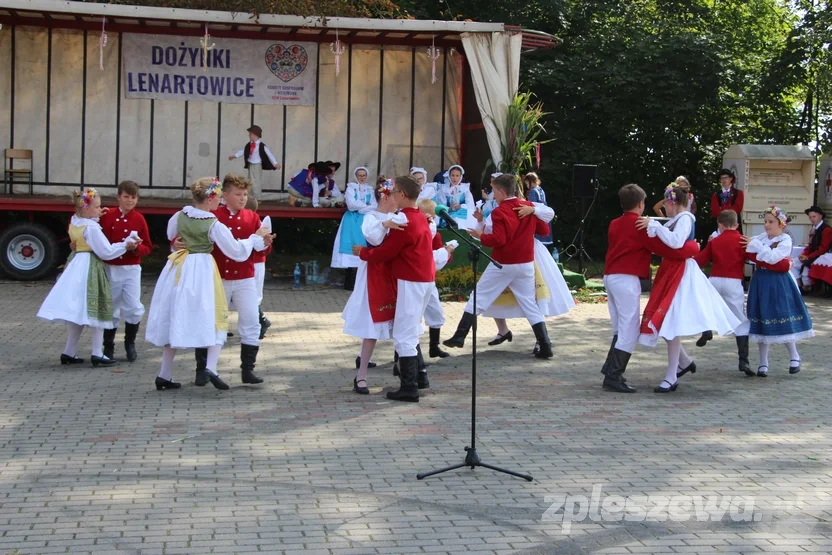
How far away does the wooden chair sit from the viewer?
54.8 feet

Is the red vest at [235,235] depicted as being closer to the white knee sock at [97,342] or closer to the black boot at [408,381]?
the black boot at [408,381]

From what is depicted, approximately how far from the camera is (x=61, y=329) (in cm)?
1145

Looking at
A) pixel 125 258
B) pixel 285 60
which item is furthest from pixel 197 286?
pixel 285 60

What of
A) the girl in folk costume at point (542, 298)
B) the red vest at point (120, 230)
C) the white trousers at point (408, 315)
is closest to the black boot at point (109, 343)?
the red vest at point (120, 230)

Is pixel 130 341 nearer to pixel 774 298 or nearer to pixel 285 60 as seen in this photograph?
pixel 774 298

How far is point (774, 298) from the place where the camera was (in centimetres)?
934

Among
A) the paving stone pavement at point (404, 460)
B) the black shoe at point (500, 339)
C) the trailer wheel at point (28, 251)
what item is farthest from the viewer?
the trailer wheel at point (28, 251)

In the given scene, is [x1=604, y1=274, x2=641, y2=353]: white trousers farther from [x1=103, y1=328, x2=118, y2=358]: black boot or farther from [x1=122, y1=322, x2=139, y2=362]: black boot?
[x1=103, y1=328, x2=118, y2=358]: black boot

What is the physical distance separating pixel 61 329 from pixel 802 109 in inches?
663

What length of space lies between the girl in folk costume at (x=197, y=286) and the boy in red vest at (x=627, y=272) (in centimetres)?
292

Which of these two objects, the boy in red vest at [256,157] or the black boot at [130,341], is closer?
the black boot at [130,341]

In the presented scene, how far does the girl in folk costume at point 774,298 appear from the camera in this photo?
366 inches

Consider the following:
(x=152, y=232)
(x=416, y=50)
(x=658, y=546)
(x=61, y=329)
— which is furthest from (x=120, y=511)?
(x=152, y=232)

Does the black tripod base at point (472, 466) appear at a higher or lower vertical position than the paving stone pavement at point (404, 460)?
higher
